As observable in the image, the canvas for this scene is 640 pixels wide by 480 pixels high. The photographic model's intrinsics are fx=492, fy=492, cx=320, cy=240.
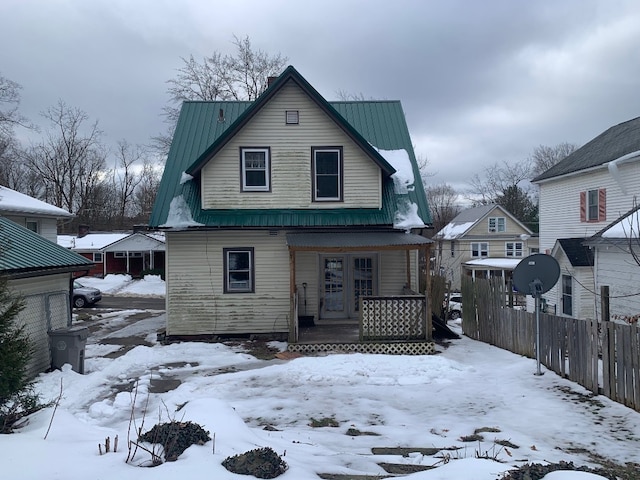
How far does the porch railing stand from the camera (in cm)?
1236

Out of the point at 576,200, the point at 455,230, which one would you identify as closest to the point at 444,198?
the point at 455,230

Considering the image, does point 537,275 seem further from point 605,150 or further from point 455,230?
point 455,230

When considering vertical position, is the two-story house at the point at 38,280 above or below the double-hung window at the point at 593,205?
below

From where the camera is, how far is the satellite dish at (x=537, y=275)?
32.8ft

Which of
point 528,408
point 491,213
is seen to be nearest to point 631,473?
point 528,408

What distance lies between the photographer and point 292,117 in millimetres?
14430

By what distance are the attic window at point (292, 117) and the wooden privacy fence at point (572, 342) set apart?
693cm

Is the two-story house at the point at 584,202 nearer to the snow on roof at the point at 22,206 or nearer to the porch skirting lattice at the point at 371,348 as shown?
the porch skirting lattice at the point at 371,348

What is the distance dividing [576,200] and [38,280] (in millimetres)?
23126

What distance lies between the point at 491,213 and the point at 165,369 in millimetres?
40230

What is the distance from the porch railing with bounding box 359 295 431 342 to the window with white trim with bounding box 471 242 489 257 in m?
35.8

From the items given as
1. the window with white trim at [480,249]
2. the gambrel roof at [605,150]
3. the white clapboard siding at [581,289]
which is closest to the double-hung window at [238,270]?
the white clapboard siding at [581,289]

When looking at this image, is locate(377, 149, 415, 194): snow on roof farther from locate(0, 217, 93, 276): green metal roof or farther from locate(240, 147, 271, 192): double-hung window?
locate(0, 217, 93, 276): green metal roof

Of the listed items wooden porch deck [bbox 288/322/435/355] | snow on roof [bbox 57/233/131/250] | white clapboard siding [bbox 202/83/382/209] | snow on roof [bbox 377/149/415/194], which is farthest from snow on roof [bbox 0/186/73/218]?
snow on roof [bbox 377/149/415/194]
